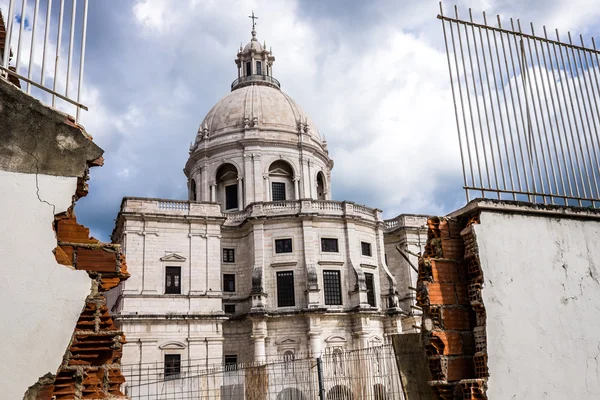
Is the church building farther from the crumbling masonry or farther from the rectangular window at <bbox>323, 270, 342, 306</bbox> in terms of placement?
the crumbling masonry

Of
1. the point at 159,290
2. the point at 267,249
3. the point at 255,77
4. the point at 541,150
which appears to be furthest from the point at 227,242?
the point at 541,150

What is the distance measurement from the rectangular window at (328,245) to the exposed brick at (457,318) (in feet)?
77.5

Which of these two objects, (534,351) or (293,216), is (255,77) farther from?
(534,351)

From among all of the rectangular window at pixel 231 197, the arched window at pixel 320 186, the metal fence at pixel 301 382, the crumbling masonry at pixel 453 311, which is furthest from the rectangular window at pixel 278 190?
the crumbling masonry at pixel 453 311

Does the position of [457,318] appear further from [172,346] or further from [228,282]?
[228,282]

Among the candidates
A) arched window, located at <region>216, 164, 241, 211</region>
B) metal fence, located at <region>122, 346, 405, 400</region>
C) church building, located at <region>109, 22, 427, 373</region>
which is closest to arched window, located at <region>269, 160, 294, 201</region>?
church building, located at <region>109, 22, 427, 373</region>

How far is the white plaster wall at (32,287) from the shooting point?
5.03m

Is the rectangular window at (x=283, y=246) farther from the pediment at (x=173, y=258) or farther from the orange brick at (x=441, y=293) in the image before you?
the orange brick at (x=441, y=293)

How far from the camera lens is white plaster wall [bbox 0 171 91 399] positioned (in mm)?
5031

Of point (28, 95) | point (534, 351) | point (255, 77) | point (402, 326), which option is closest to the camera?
point (28, 95)

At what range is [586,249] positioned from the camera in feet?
25.8

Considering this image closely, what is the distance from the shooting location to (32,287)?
520cm

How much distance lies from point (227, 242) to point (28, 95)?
26.9 metres

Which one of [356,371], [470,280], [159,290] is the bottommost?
[356,371]
